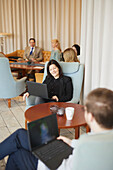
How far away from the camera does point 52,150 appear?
1.73 m

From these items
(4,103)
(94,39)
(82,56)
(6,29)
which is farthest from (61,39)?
(94,39)

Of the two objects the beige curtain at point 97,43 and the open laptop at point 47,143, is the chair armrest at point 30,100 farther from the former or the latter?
the open laptop at point 47,143

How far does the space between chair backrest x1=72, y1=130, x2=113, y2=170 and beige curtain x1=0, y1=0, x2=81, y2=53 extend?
5523 millimetres

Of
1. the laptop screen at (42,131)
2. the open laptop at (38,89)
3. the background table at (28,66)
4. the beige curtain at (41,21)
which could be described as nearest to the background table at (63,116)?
the open laptop at (38,89)

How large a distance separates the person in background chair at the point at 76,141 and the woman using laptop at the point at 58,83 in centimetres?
131

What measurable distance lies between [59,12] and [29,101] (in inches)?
165

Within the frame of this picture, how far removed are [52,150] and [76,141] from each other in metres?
0.20

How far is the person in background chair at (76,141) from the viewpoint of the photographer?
1.27 m

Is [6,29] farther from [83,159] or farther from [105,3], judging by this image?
[83,159]

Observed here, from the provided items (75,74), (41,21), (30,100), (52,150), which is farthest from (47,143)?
(41,21)

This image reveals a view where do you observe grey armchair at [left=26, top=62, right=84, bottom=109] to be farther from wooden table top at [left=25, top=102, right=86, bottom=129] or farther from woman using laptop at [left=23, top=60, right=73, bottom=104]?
wooden table top at [left=25, top=102, right=86, bottom=129]

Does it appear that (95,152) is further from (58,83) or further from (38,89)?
(58,83)

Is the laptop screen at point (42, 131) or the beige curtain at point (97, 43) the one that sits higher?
the beige curtain at point (97, 43)

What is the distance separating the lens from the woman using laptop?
3.27 meters
